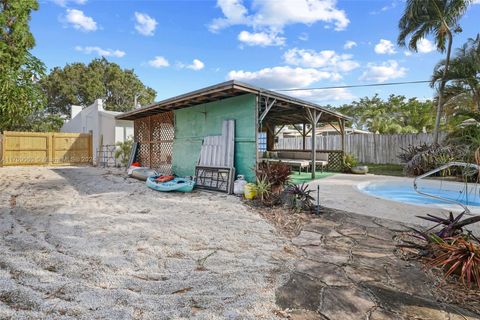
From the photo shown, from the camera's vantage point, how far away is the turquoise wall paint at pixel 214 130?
7.06 metres

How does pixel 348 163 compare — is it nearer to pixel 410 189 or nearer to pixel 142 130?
pixel 410 189

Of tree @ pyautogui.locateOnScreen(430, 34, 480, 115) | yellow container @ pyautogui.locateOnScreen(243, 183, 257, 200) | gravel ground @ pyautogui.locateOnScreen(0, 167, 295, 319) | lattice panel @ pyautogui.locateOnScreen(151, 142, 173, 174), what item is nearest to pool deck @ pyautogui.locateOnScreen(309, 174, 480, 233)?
yellow container @ pyautogui.locateOnScreen(243, 183, 257, 200)

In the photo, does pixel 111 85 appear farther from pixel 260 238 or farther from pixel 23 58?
pixel 260 238

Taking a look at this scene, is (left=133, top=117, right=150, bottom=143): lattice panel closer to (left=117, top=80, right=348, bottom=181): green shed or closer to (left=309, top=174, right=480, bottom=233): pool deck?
(left=117, top=80, right=348, bottom=181): green shed

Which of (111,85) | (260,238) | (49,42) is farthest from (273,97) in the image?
(111,85)

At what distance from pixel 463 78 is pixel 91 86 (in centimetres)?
2976

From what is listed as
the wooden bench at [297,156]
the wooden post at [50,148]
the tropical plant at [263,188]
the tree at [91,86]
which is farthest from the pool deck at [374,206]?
the tree at [91,86]

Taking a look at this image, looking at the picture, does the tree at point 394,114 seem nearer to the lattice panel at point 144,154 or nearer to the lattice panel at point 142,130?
the lattice panel at point 142,130

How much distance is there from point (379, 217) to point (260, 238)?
2244 millimetres

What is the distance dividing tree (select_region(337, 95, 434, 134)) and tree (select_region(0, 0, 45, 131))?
681 inches

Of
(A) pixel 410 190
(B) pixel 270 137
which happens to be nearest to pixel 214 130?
(A) pixel 410 190

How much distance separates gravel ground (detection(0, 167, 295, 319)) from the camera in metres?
2.04

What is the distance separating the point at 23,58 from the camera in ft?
19.6

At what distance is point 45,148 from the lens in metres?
15.6
